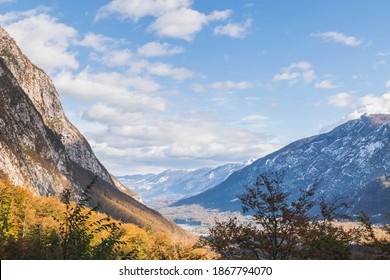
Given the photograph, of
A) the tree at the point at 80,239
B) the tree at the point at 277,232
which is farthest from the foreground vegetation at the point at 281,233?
the tree at the point at 80,239

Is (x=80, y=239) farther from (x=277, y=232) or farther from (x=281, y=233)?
(x=281, y=233)

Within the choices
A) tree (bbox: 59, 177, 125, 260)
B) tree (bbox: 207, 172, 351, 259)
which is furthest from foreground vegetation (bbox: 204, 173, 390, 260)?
tree (bbox: 59, 177, 125, 260)

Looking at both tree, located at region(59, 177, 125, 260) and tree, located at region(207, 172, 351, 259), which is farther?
tree, located at region(207, 172, 351, 259)

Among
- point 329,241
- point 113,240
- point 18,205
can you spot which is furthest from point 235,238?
point 18,205

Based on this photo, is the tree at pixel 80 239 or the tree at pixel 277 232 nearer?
the tree at pixel 80 239

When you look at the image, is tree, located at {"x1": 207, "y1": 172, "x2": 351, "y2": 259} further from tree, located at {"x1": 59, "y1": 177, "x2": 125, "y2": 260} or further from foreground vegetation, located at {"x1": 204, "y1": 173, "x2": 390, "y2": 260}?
tree, located at {"x1": 59, "y1": 177, "x2": 125, "y2": 260}

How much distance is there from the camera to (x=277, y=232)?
2330 cm

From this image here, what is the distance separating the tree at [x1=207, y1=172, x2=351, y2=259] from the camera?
2312 cm

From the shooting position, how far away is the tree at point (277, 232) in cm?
2312

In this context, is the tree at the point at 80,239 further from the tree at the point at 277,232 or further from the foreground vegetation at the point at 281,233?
the tree at the point at 277,232

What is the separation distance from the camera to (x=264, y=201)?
24641mm

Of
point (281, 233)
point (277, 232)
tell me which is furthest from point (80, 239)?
point (281, 233)
